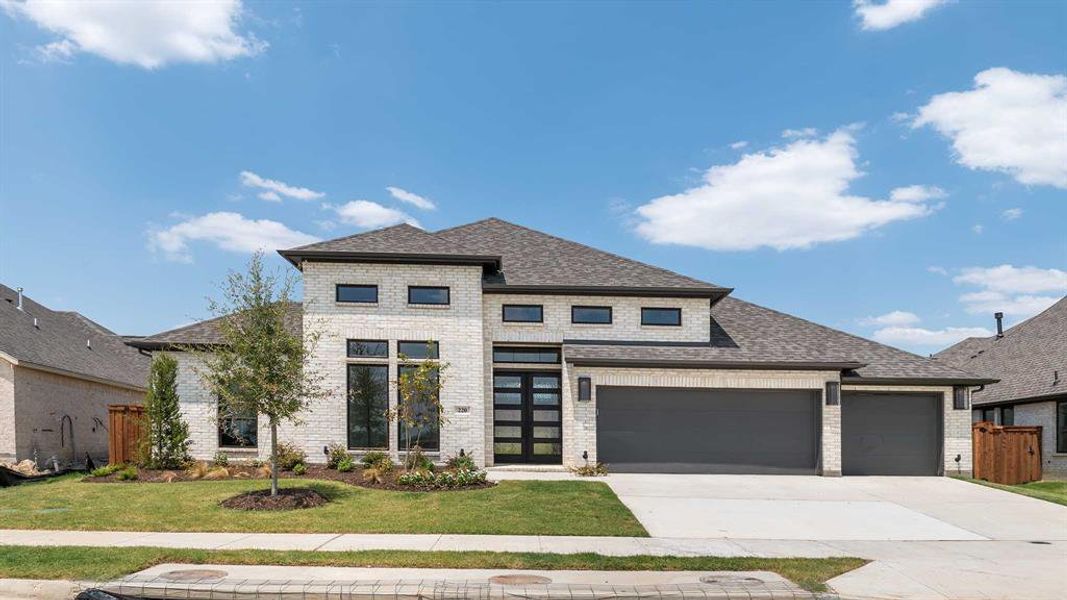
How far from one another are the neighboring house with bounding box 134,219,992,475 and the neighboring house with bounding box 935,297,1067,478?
15.9 ft

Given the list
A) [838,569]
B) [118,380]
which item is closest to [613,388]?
[838,569]

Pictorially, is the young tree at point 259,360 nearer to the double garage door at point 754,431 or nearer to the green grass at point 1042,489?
the double garage door at point 754,431

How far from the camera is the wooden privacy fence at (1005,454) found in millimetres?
18984

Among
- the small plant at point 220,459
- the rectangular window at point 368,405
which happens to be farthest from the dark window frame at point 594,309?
the small plant at point 220,459

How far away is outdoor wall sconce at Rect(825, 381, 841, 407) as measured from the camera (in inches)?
733

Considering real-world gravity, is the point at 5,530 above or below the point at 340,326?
below

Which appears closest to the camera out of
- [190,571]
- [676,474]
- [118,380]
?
[190,571]

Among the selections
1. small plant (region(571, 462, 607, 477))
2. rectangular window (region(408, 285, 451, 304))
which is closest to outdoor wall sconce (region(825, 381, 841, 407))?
small plant (region(571, 462, 607, 477))

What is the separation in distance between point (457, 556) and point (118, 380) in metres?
21.5

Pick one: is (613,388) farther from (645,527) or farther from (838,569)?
(838,569)

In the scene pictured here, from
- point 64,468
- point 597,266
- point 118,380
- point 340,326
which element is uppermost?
point 597,266

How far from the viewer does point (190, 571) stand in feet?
28.8

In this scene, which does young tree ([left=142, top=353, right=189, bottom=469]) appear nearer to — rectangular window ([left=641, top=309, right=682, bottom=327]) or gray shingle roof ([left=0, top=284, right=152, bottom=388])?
gray shingle roof ([left=0, top=284, right=152, bottom=388])

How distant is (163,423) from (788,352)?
16259 millimetres
